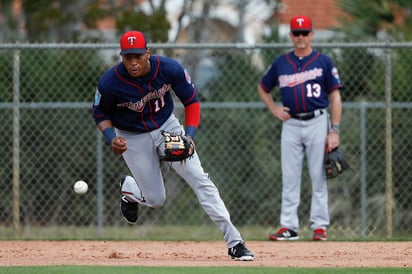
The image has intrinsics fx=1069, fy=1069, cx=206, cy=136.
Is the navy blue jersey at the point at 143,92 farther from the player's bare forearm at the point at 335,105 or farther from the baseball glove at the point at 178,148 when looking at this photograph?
the player's bare forearm at the point at 335,105

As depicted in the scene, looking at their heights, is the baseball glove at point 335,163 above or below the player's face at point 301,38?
below

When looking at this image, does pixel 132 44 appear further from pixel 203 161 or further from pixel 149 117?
pixel 203 161

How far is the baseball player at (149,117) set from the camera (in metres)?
8.58

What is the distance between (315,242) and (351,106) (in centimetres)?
186

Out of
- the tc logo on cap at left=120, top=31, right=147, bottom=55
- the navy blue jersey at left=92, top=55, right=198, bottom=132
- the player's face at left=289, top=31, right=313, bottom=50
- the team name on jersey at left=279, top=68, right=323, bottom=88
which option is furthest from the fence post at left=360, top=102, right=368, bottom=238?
the tc logo on cap at left=120, top=31, right=147, bottom=55

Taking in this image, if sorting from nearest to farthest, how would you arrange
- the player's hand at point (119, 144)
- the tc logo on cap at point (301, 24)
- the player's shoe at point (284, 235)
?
the player's hand at point (119, 144)
the tc logo on cap at point (301, 24)
the player's shoe at point (284, 235)

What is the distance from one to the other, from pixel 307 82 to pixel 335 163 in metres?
0.88

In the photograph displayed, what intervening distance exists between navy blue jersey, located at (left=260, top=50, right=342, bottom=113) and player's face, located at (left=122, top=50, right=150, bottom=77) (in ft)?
9.03

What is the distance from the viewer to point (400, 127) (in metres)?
12.2

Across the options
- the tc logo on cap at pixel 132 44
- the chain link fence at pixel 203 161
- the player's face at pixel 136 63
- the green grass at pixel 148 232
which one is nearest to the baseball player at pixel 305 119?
the green grass at pixel 148 232

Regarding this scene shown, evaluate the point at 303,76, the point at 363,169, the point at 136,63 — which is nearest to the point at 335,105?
the point at 303,76

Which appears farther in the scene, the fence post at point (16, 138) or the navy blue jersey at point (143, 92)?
the fence post at point (16, 138)

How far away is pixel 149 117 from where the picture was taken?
8.97m

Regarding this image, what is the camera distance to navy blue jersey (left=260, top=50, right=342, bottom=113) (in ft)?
35.8
